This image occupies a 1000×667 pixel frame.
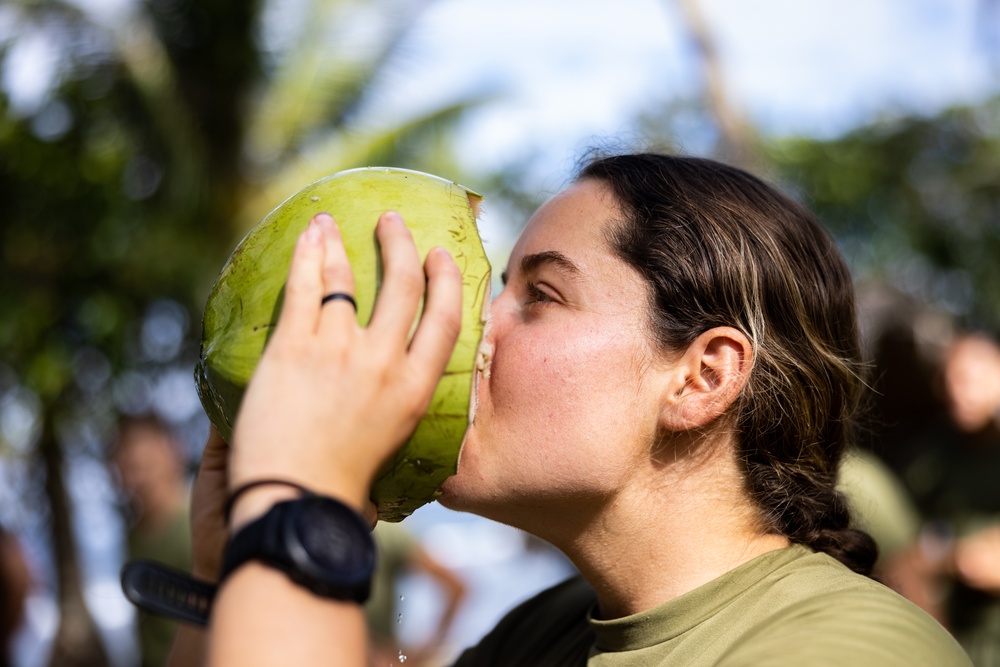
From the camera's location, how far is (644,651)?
1.68 meters

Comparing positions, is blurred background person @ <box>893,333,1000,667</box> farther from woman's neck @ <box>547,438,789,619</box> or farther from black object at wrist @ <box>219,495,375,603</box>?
black object at wrist @ <box>219,495,375,603</box>

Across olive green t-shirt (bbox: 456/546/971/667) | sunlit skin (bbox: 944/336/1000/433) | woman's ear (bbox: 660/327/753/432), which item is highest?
woman's ear (bbox: 660/327/753/432)

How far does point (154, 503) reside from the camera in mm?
5055

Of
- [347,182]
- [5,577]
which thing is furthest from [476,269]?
[5,577]

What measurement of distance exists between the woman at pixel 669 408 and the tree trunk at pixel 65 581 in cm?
875

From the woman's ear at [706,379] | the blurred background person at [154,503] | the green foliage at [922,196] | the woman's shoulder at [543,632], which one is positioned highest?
the woman's ear at [706,379]

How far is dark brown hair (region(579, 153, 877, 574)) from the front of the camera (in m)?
1.77

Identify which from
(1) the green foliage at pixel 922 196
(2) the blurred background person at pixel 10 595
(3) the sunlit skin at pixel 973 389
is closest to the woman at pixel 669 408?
(3) the sunlit skin at pixel 973 389

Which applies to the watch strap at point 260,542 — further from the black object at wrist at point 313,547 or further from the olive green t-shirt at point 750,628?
the olive green t-shirt at point 750,628

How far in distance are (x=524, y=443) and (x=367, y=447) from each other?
16.8 inches

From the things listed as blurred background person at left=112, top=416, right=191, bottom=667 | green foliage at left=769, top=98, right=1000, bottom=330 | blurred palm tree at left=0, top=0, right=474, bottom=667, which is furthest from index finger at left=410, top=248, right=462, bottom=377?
green foliage at left=769, top=98, right=1000, bottom=330

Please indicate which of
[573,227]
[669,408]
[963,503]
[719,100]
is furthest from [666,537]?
[719,100]

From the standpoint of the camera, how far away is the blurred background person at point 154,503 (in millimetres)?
4754

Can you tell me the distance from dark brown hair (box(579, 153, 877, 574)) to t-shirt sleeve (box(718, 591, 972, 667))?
15.8 inches
